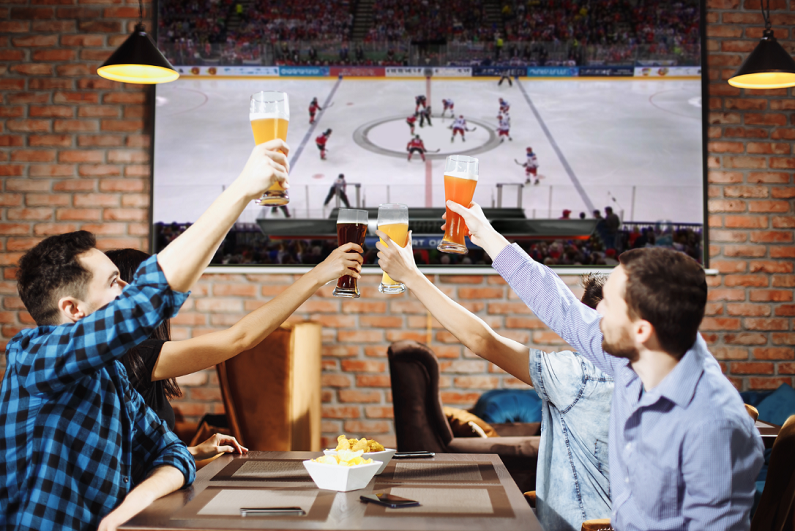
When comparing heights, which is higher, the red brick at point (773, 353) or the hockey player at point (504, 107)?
the hockey player at point (504, 107)

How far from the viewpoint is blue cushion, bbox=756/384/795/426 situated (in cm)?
303

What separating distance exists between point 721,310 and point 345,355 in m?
2.11

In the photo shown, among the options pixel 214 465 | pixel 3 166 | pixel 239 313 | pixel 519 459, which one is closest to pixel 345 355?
pixel 239 313

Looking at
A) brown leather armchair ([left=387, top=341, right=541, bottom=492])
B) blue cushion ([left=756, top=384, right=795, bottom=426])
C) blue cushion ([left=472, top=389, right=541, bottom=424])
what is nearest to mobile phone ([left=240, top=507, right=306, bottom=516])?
brown leather armchair ([left=387, top=341, right=541, bottom=492])

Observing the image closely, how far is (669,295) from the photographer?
1071mm

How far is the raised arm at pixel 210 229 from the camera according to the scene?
1.01m

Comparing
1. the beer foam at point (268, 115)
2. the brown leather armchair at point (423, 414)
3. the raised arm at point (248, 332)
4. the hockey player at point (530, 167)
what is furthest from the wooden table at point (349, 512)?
the hockey player at point (530, 167)

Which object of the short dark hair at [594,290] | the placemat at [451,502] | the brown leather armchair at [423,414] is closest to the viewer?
the placemat at [451,502]

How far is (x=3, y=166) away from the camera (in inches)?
138

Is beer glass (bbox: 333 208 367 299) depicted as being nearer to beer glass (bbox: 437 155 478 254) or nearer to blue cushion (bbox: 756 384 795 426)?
beer glass (bbox: 437 155 478 254)

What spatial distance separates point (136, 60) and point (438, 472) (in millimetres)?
2195

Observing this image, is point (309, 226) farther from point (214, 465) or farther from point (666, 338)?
point (666, 338)

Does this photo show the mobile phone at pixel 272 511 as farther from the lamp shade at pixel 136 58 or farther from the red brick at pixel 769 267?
the red brick at pixel 769 267

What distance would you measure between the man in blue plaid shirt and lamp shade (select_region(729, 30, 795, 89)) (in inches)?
98.3
